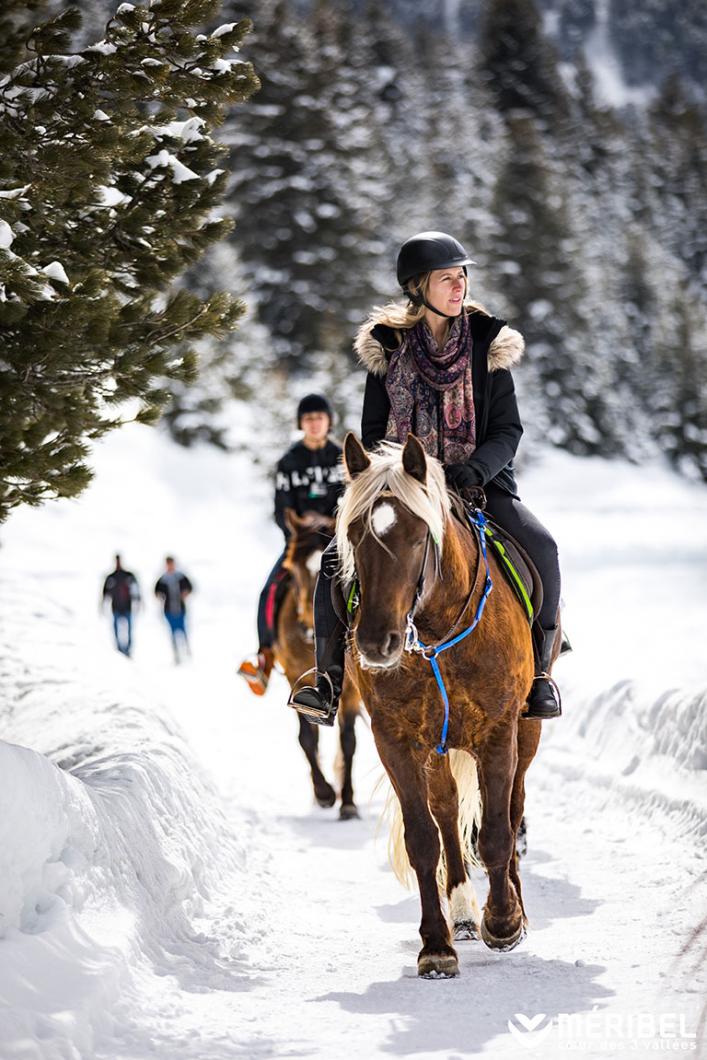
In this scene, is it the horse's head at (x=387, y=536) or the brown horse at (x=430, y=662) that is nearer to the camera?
the horse's head at (x=387, y=536)

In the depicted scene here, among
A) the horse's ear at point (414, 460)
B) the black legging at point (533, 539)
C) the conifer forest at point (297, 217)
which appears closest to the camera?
the horse's ear at point (414, 460)

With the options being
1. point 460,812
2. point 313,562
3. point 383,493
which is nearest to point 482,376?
point 383,493

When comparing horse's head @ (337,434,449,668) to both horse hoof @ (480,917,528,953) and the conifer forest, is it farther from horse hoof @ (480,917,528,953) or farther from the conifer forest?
the conifer forest

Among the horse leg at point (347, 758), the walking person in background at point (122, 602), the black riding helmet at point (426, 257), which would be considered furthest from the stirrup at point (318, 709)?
the walking person in background at point (122, 602)

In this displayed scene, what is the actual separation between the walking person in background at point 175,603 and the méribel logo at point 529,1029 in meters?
19.8

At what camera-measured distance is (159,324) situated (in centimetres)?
688

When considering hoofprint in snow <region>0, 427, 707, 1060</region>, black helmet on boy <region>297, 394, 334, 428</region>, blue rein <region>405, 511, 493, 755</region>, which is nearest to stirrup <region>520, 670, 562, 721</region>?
blue rein <region>405, 511, 493, 755</region>

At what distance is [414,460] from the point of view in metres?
4.93

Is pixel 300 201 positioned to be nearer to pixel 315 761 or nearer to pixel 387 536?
pixel 315 761

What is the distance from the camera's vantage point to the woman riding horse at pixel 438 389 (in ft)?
19.3

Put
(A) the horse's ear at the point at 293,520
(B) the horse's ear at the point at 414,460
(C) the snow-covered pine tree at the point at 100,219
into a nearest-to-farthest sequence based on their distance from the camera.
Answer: (B) the horse's ear at the point at 414,460 → (C) the snow-covered pine tree at the point at 100,219 → (A) the horse's ear at the point at 293,520

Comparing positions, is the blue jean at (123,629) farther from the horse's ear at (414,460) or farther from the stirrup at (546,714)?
the horse's ear at (414,460)

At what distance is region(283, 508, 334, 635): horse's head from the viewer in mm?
9875

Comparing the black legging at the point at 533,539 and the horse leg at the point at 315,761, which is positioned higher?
the black legging at the point at 533,539
